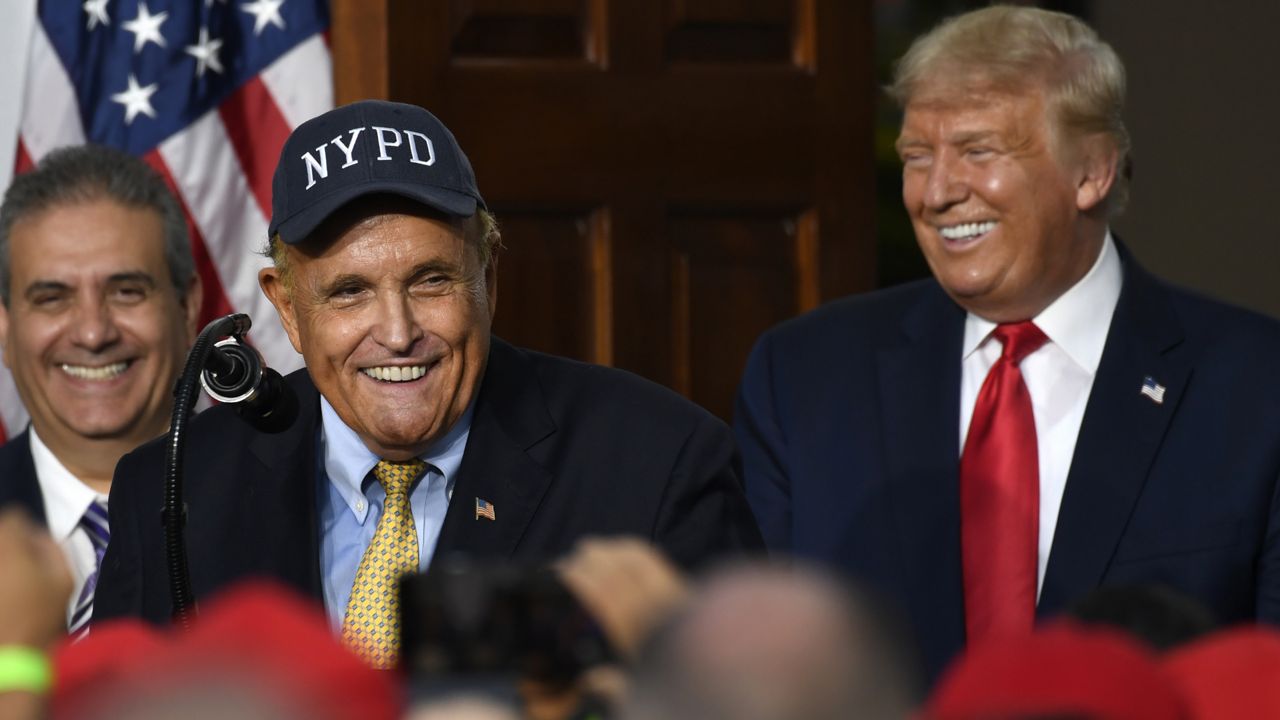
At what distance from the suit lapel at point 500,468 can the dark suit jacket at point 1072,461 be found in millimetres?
602

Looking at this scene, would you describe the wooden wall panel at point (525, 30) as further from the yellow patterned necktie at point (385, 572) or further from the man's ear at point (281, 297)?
the yellow patterned necktie at point (385, 572)

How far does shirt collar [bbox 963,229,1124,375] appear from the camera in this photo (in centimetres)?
268

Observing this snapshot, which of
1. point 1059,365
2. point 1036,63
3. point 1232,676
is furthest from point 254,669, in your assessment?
point 1036,63

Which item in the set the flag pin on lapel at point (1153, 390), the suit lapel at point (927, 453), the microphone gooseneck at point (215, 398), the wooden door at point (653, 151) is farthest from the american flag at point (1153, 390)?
the microphone gooseneck at point (215, 398)

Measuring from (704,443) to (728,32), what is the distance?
1.50 metres

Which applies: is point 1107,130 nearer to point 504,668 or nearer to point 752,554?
point 752,554

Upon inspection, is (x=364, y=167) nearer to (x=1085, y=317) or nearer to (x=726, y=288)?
(x=1085, y=317)

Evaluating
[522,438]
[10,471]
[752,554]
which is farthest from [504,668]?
[10,471]

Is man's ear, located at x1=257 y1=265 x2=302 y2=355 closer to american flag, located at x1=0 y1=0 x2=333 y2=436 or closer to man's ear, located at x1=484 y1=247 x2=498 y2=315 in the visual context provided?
man's ear, located at x1=484 y1=247 x2=498 y2=315

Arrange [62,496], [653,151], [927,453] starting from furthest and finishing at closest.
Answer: [653,151]
[62,496]
[927,453]

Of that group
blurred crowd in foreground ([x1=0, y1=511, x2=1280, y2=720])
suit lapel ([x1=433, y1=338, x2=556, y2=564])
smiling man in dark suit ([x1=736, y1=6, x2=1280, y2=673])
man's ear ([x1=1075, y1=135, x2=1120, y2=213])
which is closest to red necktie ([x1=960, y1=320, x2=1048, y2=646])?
smiling man in dark suit ([x1=736, y1=6, x2=1280, y2=673])

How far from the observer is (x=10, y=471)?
3.22 m

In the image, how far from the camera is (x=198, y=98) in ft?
A: 11.4

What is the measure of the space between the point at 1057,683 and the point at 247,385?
120 cm
